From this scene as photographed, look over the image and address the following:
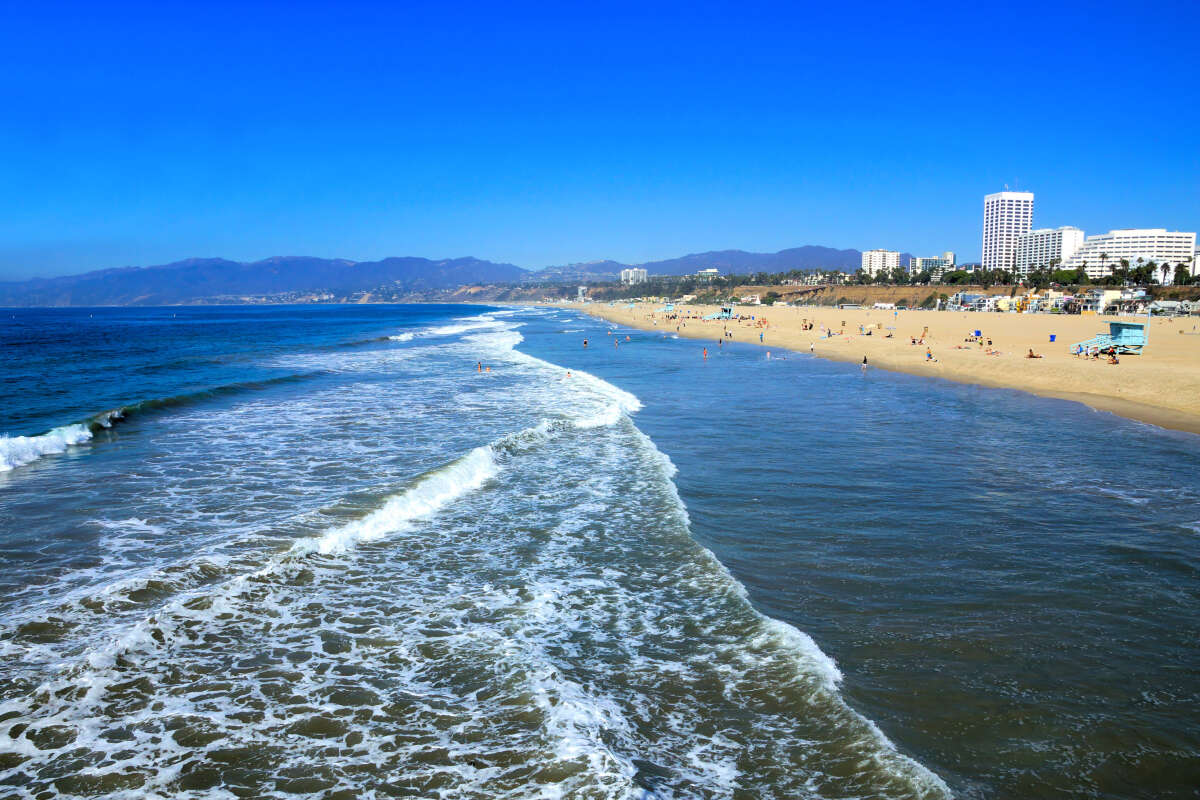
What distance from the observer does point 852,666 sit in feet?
20.6

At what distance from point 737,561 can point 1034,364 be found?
2698 cm

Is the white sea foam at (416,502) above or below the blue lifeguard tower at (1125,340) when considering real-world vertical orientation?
below

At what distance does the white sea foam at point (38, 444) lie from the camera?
1507 cm

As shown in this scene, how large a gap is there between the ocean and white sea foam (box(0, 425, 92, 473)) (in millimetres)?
110

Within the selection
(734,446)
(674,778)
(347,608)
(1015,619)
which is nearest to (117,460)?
(347,608)

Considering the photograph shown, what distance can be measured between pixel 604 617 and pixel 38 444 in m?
16.2

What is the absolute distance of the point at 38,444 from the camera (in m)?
16.3

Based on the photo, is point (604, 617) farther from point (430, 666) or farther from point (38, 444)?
point (38, 444)

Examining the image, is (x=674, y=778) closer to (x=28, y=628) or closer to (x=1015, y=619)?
(x=1015, y=619)

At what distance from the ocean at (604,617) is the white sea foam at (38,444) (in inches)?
4.3

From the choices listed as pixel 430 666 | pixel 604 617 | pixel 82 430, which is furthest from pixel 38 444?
pixel 604 617

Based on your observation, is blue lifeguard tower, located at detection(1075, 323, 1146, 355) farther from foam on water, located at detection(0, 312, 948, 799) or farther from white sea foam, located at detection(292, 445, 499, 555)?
white sea foam, located at detection(292, 445, 499, 555)

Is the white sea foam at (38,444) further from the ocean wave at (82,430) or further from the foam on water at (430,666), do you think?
the foam on water at (430,666)

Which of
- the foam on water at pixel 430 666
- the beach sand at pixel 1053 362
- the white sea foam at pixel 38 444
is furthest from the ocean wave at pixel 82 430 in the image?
the beach sand at pixel 1053 362
